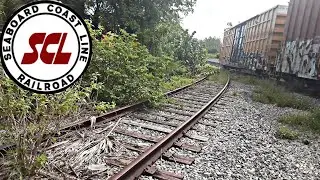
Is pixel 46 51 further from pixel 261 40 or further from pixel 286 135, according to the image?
pixel 261 40

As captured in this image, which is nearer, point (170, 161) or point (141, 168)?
point (141, 168)

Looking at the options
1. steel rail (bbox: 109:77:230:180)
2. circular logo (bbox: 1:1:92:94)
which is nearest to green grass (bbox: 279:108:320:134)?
steel rail (bbox: 109:77:230:180)

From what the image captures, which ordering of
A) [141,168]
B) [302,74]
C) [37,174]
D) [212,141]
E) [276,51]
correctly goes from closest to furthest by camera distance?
[37,174] → [141,168] → [212,141] → [302,74] → [276,51]

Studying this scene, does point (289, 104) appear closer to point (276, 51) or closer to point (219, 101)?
point (219, 101)

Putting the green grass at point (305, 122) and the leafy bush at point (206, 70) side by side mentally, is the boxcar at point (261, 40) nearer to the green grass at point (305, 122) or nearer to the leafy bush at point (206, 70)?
the leafy bush at point (206, 70)

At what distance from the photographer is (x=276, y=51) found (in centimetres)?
1380

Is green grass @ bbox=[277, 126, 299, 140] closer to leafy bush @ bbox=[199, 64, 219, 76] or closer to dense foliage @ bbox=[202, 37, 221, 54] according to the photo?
leafy bush @ bbox=[199, 64, 219, 76]

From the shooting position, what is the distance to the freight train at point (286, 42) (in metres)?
10.4

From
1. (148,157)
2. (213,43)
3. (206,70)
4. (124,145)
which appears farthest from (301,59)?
(213,43)

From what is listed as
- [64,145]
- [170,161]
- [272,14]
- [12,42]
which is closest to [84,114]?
[64,145]

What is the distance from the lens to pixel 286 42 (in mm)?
12625

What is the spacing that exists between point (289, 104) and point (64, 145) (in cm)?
712

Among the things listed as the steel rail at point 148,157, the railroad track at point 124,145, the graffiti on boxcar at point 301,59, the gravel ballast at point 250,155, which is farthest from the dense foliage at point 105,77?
the graffiti on boxcar at point 301,59

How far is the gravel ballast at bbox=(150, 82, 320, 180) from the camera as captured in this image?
133 inches
